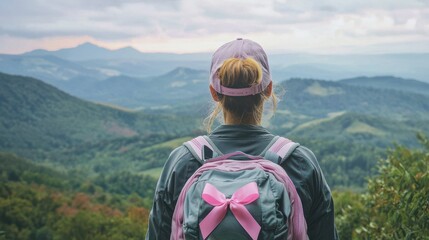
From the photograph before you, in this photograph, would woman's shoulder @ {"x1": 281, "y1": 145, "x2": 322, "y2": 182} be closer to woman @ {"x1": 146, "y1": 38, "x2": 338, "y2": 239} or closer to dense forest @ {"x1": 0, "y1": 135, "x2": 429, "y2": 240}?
woman @ {"x1": 146, "y1": 38, "x2": 338, "y2": 239}

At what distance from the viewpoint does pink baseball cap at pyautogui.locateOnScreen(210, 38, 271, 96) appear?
2.57 metres

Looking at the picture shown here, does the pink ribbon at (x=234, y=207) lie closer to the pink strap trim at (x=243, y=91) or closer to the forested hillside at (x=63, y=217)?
the pink strap trim at (x=243, y=91)

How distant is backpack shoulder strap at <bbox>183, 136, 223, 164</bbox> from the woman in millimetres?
28

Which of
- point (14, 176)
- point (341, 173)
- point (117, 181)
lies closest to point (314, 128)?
point (341, 173)

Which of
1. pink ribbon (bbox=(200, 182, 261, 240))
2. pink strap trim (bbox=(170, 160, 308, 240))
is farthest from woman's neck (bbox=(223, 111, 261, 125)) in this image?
pink ribbon (bbox=(200, 182, 261, 240))

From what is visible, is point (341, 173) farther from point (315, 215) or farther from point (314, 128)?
point (315, 215)

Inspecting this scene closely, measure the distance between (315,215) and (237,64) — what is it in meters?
0.92

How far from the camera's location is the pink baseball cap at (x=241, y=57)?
101 inches

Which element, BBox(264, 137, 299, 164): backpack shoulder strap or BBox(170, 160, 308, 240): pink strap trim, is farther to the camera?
BBox(264, 137, 299, 164): backpack shoulder strap

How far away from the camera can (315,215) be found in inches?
105

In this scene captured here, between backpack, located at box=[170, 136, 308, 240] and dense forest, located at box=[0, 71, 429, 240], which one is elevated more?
backpack, located at box=[170, 136, 308, 240]

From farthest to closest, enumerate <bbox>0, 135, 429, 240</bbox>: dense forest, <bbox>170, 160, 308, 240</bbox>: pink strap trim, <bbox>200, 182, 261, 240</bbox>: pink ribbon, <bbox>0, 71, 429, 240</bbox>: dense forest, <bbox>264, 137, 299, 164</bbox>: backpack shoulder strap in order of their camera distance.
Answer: <bbox>0, 71, 429, 240</bbox>: dense forest → <bbox>0, 135, 429, 240</bbox>: dense forest → <bbox>264, 137, 299, 164</bbox>: backpack shoulder strap → <bbox>170, 160, 308, 240</bbox>: pink strap trim → <bbox>200, 182, 261, 240</bbox>: pink ribbon

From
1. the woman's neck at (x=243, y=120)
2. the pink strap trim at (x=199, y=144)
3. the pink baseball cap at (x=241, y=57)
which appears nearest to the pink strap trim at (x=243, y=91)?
the pink baseball cap at (x=241, y=57)

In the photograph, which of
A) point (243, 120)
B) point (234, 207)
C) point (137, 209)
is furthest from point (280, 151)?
point (137, 209)
